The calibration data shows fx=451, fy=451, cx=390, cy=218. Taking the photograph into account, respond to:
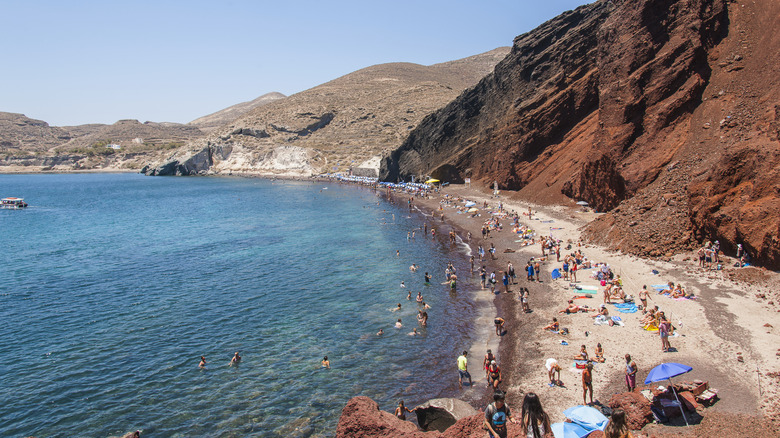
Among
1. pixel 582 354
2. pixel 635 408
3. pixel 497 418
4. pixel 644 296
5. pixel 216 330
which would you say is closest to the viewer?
pixel 497 418

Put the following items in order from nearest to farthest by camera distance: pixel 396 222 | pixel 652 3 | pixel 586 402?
1. pixel 586 402
2. pixel 652 3
3. pixel 396 222

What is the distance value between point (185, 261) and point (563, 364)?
29.8 m

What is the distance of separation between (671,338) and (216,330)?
63.1 ft

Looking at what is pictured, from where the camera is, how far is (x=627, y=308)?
19219 mm

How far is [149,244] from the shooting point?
42.3 m

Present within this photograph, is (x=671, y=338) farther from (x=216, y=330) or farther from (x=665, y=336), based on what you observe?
(x=216, y=330)

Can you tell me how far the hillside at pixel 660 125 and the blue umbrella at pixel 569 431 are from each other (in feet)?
47.3

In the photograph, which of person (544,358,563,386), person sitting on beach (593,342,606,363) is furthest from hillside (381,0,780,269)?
person (544,358,563,386)

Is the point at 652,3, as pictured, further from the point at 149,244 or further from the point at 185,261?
the point at 149,244

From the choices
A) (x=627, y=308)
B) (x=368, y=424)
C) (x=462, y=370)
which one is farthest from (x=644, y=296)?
(x=368, y=424)

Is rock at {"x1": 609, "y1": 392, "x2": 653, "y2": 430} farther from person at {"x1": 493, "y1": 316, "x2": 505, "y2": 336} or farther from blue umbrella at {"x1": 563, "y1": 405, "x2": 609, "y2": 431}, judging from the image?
person at {"x1": 493, "y1": 316, "x2": 505, "y2": 336}

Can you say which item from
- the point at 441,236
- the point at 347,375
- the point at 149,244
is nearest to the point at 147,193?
the point at 149,244

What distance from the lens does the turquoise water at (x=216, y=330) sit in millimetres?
15180

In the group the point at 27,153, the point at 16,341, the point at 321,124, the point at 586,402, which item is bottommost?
the point at 16,341
